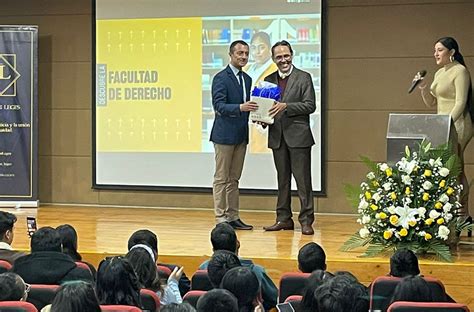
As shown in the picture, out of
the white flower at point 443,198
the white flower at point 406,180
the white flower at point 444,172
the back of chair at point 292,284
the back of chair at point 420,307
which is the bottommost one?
the back of chair at point 292,284

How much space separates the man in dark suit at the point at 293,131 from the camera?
261 inches

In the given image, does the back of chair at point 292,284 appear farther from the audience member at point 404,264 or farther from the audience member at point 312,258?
the audience member at point 404,264

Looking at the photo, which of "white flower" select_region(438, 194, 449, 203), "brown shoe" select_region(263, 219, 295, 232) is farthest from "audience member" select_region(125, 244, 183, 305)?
"brown shoe" select_region(263, 219, 295, 232)

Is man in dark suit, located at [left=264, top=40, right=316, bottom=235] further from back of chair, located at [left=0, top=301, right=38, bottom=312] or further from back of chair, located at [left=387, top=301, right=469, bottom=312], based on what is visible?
back of chair, located at [left=0, top=301, right=38, bottom=312]

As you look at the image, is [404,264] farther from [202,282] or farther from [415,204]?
[415,204]

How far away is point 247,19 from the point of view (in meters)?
8.59

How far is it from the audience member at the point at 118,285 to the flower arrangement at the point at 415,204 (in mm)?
2584

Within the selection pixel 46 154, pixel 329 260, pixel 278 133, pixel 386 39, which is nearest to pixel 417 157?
pixel 329 260

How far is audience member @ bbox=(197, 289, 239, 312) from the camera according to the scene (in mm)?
2932

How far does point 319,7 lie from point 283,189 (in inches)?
91.2

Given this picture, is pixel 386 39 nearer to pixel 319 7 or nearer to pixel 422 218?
pixel 319 7

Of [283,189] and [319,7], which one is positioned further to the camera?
[319,7]

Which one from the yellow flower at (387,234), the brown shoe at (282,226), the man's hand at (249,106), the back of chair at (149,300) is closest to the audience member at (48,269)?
the back of chair at (149,300)

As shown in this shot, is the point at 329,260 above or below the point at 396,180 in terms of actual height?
below
